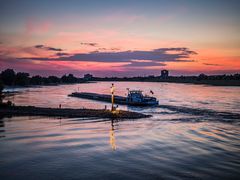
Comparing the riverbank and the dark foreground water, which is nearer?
the dark foreground water

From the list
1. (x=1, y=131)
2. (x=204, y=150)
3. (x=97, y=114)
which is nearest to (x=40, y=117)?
(x=97, y=114)

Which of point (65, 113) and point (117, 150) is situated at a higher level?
point (65, 113)

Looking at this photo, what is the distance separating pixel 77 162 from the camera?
26344mm

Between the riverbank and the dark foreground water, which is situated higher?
the riverbank

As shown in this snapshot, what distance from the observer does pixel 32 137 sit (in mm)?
37312

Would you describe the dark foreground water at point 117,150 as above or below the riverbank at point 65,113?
below

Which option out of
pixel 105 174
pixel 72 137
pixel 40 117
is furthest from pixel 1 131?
pixel 105 174

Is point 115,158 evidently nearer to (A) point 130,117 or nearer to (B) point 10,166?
(B) point 10,166

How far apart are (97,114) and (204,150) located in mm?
30292

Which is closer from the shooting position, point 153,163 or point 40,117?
point 153,163

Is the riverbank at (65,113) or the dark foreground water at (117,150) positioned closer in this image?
the dark foreground water at (117,150)

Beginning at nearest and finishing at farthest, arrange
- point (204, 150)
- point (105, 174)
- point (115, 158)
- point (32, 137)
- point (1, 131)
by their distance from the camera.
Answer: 1. point (105, 174)
2. point (115, 158)
3. point (204, 150)
4. point (32, 137)
5. point (1, 131)

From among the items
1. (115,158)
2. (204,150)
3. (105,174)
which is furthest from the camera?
(204,150)

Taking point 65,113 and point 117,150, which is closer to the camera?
point 117,150
